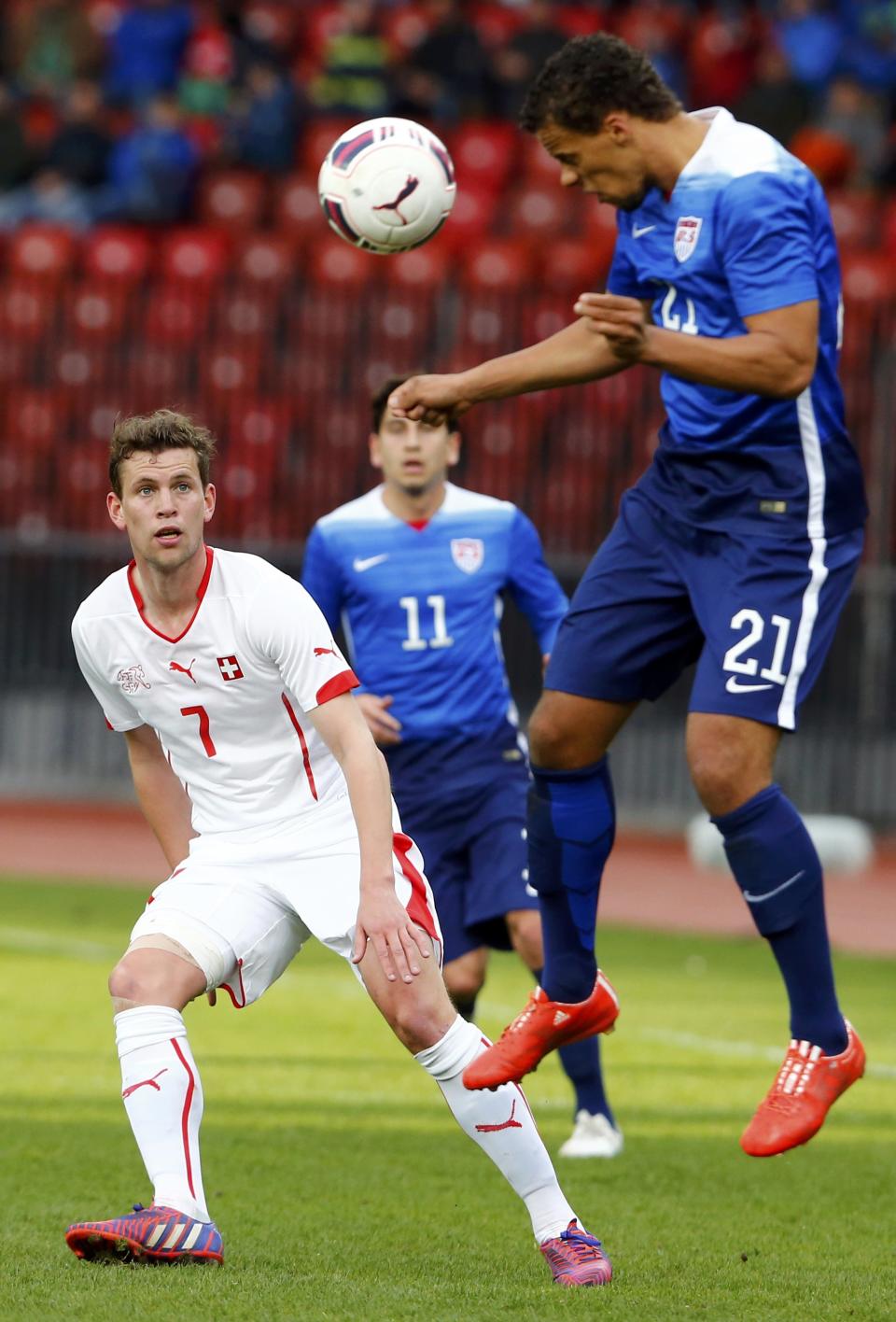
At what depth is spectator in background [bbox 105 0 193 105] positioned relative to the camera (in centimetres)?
1895

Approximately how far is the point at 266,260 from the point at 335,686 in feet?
40.1

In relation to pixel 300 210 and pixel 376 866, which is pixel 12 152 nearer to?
pixel 300 210

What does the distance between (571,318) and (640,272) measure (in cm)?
1078

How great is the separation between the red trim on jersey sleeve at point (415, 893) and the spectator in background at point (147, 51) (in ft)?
51.0

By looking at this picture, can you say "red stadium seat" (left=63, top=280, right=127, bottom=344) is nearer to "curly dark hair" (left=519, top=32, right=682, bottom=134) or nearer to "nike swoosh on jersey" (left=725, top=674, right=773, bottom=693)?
"curly dark hair" (left=519, top=32, right=682, bottom=134)

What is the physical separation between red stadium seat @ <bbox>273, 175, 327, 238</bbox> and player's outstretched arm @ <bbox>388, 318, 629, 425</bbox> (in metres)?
12.5

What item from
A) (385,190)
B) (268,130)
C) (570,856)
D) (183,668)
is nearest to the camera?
(183,668)

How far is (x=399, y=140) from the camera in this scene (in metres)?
5.38

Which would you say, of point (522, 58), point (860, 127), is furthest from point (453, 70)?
point (860, 127)

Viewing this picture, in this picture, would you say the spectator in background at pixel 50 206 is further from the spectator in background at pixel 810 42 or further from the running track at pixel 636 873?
the spectator in background at pixel 810 42

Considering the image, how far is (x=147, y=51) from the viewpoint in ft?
62.3

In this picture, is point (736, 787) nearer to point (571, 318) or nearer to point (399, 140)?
point (399, 140)

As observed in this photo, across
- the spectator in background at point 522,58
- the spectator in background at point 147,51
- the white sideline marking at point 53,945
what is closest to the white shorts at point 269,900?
the white sideline marking at point 53,945

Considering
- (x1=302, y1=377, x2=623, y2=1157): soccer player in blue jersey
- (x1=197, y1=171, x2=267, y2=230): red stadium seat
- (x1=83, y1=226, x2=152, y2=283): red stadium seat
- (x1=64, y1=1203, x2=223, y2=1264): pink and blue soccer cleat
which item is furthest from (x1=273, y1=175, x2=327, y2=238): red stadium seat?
(x1=64, y1=1203, x2=223, y2=1264): pink and blue soccer cleat
